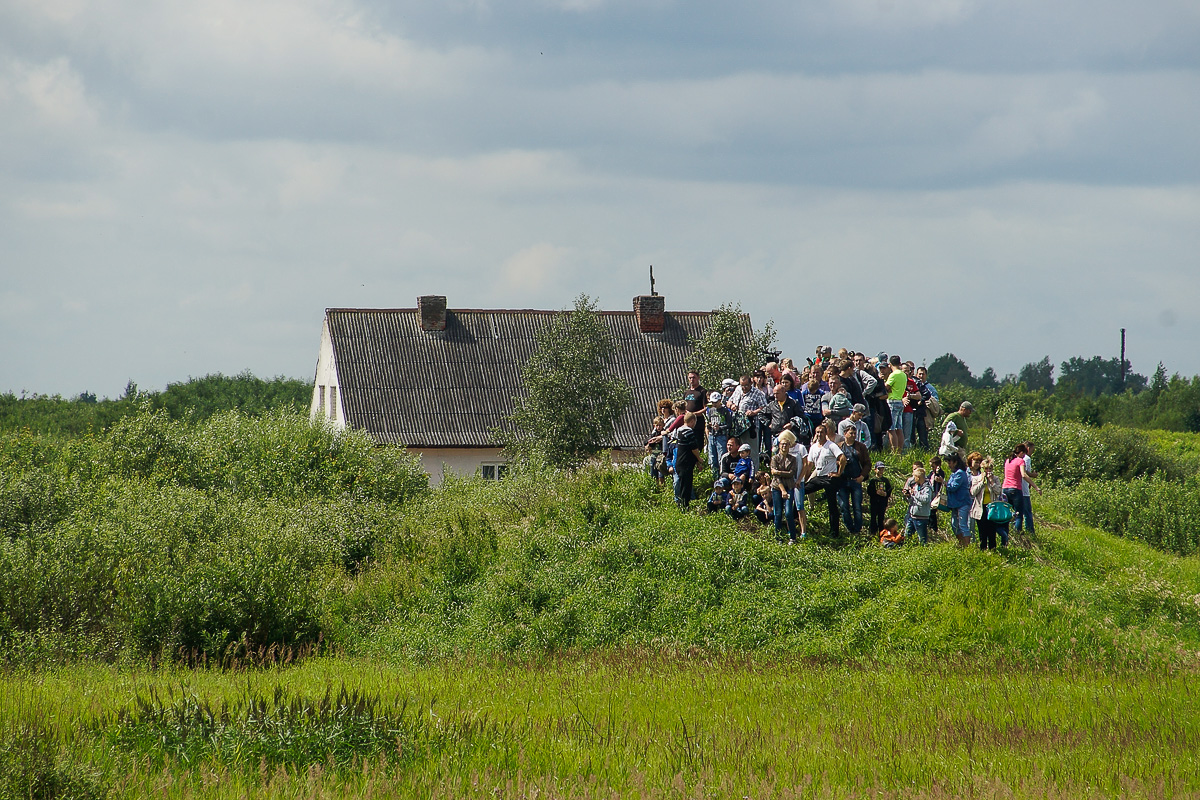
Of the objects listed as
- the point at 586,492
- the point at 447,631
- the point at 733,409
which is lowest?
the point at 447,631

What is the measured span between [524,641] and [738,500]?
4606 mm

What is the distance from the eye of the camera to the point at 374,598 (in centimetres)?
2009

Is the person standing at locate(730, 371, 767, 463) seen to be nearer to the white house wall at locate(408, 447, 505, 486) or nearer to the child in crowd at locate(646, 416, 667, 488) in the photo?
the child in crowd at locate(646, 416, 667, 488)

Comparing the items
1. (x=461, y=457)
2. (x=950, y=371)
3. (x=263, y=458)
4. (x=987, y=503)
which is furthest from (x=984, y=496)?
(x=950, y=371)

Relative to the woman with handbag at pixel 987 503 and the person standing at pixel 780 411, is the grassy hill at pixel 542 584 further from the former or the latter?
the person standing at pixel 780 411

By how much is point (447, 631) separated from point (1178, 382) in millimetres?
77630

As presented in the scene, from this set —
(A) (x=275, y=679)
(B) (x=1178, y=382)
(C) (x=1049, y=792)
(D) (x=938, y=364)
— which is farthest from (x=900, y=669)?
(D) (x=938, y=364)

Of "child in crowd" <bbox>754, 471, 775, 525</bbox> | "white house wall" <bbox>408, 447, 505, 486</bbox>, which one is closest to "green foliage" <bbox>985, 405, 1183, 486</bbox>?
"child in crowd" <bbox>754, 471, 775, 525</bbox>

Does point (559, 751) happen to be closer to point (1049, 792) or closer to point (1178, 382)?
point (1049, 792)

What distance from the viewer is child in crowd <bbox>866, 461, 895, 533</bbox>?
18.9 meters

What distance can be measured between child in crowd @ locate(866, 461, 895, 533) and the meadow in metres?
0.53

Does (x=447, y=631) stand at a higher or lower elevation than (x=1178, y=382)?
lower

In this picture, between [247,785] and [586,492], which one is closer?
[247,785]

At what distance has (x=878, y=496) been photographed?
19.0 metres
